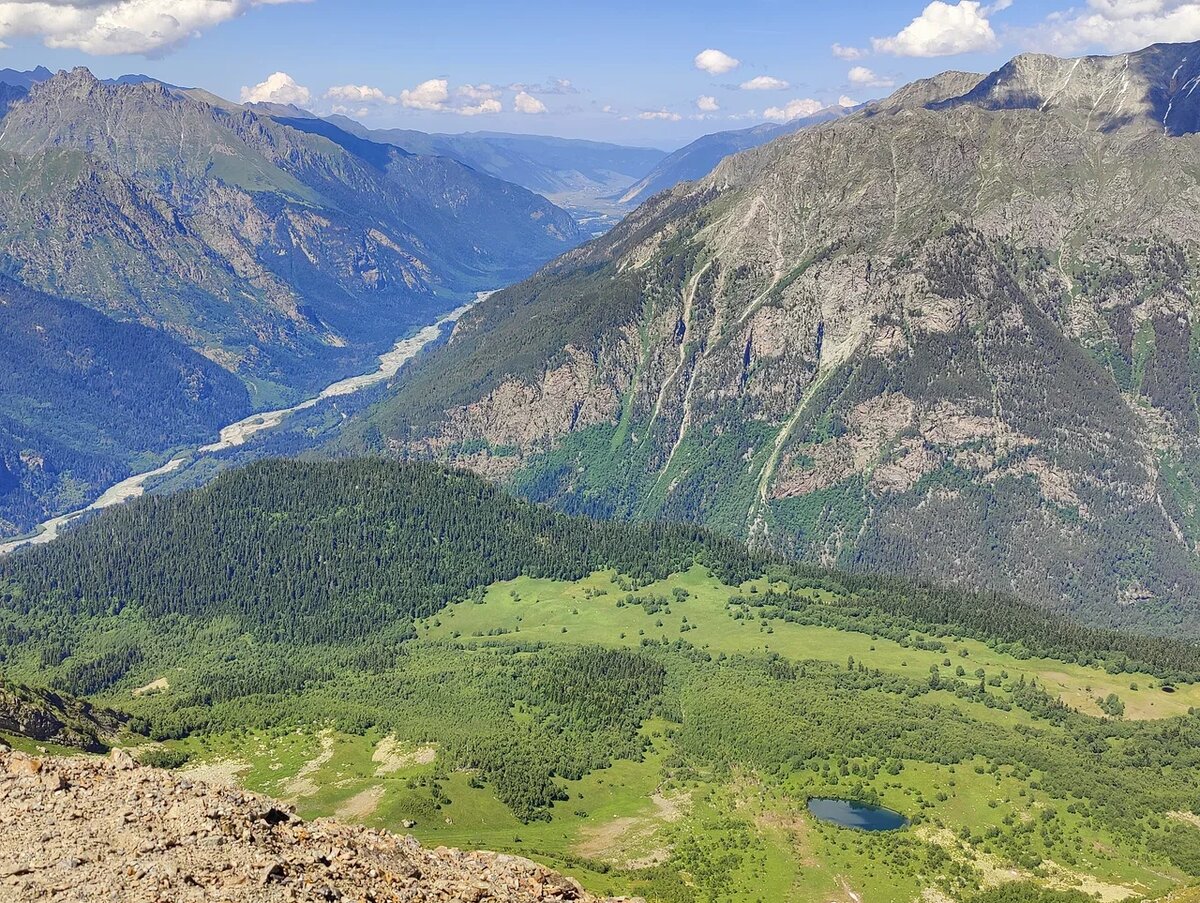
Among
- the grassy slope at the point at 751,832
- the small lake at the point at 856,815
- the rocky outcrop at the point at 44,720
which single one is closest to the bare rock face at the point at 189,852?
the grassy slope at the point at 751,832

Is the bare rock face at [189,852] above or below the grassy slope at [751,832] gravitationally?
above

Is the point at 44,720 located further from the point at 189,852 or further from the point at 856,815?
the point at 856,815

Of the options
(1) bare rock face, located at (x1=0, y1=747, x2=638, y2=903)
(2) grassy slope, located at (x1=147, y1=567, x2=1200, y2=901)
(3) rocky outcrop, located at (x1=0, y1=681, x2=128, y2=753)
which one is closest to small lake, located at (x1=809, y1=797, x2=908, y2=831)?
(2) grassy slope, located at (x1=147, y1=567, x2=1200, y2=901)

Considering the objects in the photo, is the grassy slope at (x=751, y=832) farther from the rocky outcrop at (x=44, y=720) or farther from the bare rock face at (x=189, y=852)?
the bare rock face at (x=189, y=852)

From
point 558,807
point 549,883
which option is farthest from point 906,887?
point 549,883

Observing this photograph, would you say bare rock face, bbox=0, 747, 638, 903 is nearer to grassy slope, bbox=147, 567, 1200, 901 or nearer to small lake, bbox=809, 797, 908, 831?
grassy slope, bbox=147, 567, 1200, 901

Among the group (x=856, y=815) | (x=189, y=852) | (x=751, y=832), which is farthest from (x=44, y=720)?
(x=856, y=815)
